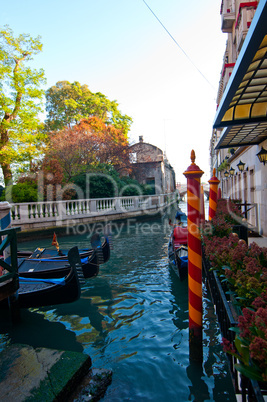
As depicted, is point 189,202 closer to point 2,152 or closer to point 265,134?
point 265,134

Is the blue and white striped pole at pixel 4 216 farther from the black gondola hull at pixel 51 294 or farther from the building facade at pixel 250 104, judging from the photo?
the building facade at pixel 250 104

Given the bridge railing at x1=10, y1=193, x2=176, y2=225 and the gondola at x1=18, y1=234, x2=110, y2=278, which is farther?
the bridge railing at x1=10, y1=193, x2=176, y2=225

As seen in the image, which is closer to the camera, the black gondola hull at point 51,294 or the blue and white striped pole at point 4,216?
the blue and white striped pole at point 4,216

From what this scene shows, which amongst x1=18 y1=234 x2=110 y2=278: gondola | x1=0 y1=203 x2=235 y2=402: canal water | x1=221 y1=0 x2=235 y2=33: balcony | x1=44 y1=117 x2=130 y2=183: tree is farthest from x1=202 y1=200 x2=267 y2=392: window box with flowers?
x1=221 y1=0 x2=235 y2=33: balcony

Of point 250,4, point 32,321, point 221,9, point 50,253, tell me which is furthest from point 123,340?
point 221,9

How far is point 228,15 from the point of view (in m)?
14.3

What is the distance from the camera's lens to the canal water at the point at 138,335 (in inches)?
107

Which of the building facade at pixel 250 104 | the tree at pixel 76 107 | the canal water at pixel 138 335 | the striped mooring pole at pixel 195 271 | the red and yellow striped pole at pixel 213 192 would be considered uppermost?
the tree at pixel 76 107

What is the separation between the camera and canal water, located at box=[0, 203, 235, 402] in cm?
272

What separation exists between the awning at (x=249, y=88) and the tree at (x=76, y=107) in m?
19.7

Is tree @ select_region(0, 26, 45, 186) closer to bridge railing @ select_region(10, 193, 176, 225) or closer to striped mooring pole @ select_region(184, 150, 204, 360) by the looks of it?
bridge railing @ select_region(10, 193, 176, 225)

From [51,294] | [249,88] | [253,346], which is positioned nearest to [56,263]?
[51,294]

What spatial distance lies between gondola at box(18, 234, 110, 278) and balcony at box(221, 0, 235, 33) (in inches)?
538

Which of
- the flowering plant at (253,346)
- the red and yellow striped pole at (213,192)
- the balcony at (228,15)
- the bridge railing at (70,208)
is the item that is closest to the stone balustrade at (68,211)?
the bridge railing at (70,208)
